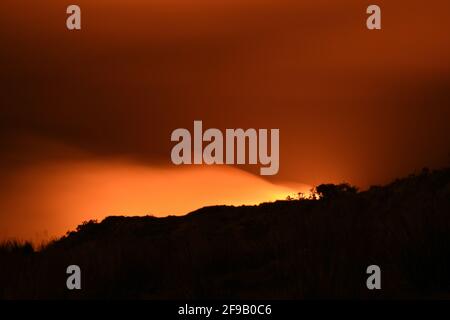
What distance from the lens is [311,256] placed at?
15.1 metres

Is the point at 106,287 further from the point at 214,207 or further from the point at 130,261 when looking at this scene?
the point at 214,207

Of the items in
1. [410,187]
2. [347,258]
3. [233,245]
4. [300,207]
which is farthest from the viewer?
[300,207]
